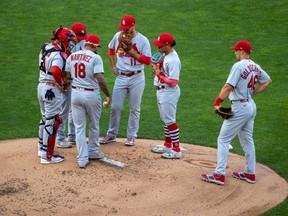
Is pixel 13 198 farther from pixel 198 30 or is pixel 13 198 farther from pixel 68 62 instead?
pixel 198 30

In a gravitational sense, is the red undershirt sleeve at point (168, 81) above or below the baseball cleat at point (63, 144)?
above

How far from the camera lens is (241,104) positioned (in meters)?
9.23

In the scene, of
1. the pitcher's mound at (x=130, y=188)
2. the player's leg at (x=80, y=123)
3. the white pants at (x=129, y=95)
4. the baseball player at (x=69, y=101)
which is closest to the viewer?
the pitcher's mound at (x=130, y=188)

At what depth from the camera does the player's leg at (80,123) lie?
9672 mm

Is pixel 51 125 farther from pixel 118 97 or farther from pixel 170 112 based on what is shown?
pixel 170 112

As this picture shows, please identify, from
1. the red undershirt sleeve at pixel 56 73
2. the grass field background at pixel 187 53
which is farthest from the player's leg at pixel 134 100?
the red undershirt sleeve at pixel 56 73

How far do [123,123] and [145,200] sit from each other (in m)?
4.05

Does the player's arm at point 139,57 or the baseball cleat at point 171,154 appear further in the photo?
the player's arm at point 139,57

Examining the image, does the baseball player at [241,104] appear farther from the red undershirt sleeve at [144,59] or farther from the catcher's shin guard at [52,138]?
the catcher's shin guard at [52,138]

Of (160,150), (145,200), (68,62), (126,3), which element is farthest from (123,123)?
(126,3)

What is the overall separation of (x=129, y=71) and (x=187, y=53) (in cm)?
654

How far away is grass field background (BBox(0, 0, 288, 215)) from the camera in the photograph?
12.1 metres

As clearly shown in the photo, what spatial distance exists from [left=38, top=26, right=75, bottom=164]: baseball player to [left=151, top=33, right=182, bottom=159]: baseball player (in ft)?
4.63

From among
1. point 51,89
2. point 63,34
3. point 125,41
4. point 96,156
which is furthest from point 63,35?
point 96,156
